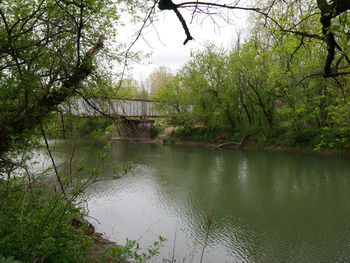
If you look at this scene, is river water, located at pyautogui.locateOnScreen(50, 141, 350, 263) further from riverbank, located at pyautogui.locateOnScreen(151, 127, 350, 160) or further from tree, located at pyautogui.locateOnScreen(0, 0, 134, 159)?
riverbank, located at pyautogui.locateOnScreen(151, 127, 350, 160)

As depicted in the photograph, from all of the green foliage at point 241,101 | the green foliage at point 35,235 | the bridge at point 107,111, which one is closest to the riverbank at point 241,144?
the green foliage at point 241,101

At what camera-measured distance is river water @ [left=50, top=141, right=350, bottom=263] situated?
17.4 feet

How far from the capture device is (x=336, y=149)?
1594 centimetres

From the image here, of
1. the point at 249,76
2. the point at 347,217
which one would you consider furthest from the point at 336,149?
the point at 347,217

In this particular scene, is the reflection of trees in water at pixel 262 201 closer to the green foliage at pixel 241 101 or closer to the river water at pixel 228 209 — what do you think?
→ the river water at pixel 228 209

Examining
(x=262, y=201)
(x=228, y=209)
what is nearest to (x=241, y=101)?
(x=262, y=201)

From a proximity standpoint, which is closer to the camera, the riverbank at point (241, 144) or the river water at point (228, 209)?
the river water at point (228, 209)

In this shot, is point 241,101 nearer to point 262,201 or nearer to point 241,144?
point 241,144

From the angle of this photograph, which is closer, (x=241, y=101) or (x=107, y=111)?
(x=107, y=111)

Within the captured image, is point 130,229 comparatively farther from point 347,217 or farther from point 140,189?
point 347,217

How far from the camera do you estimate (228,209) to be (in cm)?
775

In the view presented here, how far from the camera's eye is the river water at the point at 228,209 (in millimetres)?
5297

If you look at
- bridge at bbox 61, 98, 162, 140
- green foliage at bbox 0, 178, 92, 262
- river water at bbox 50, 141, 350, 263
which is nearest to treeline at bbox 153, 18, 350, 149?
river water at bbox 50, 141, 350, 263

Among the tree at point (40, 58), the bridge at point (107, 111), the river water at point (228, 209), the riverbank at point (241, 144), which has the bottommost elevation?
the river water at point (228, 209)
